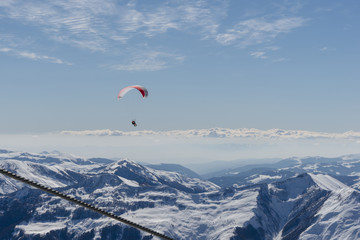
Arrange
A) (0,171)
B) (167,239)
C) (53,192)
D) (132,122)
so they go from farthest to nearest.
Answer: (132,122) < (167,239) < (53,192) < (0,171)

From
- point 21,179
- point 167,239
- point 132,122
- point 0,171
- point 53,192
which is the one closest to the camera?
point 0,171

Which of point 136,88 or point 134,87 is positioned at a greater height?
point 134,87

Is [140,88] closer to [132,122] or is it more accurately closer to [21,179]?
[132,122]

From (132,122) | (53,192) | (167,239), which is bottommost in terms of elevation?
(167,239)

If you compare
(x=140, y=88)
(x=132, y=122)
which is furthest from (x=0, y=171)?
(x=132, y=122)

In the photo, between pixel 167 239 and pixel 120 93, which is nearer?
pixel 167 239

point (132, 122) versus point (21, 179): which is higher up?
point (132, 122)

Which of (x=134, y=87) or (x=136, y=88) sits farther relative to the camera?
(x=134, y=87)

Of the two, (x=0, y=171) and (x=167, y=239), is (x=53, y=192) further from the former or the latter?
(x=167, y=239)

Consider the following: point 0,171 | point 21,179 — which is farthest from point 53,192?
point 0,171
